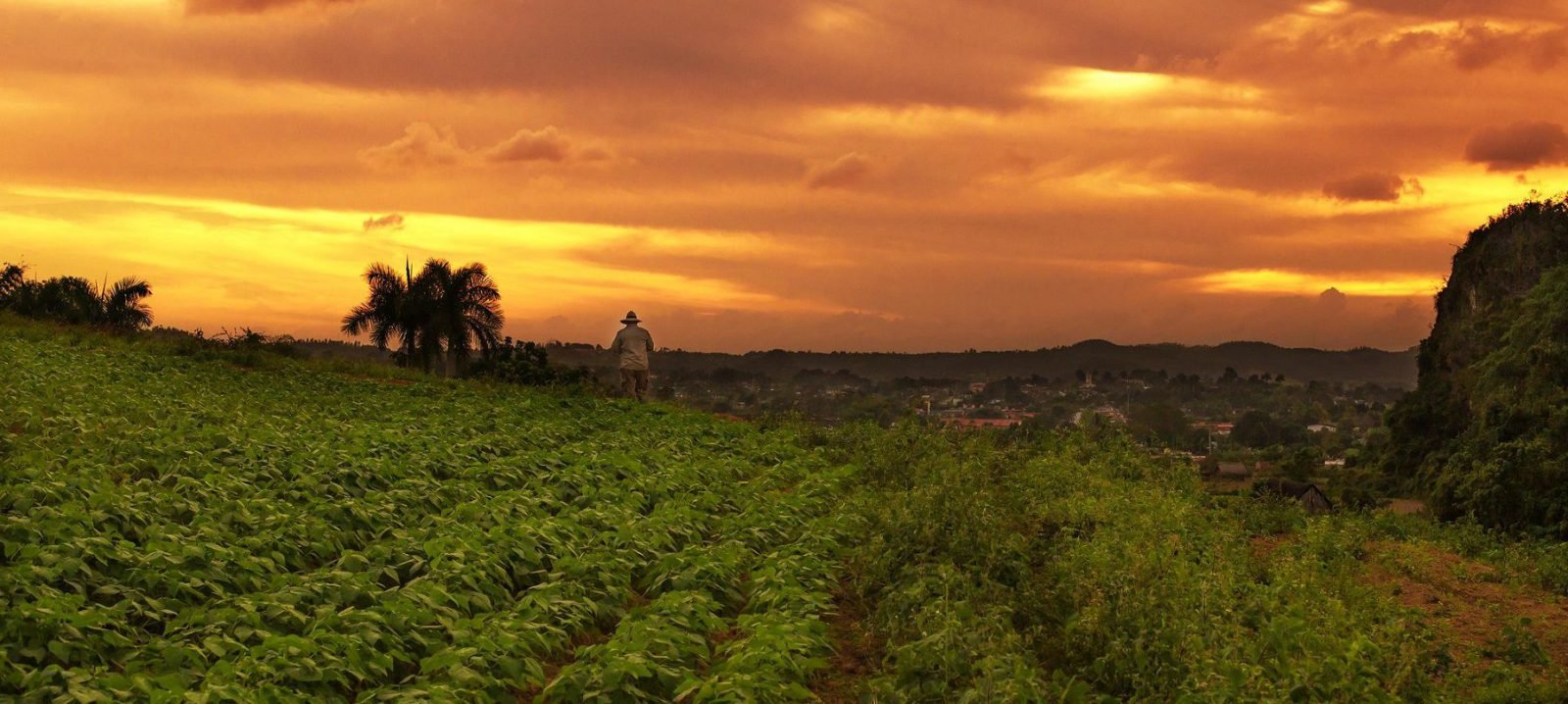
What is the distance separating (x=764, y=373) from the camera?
87.4 meters

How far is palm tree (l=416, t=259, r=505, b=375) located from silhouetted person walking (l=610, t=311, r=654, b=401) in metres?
13.5

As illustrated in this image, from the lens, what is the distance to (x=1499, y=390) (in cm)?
4162

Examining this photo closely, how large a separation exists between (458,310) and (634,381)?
14532mm

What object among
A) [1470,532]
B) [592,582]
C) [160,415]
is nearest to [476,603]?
[592,582]

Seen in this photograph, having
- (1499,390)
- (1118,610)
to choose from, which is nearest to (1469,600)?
(1118,610)

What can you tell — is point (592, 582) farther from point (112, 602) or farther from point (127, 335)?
point (127, 335)

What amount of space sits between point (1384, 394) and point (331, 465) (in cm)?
13531

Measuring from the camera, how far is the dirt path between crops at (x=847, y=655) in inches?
391

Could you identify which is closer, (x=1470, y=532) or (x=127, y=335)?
(x=1470, y=532)

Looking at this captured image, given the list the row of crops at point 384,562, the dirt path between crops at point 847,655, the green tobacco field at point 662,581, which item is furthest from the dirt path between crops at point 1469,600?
the row of crops at point 384,562

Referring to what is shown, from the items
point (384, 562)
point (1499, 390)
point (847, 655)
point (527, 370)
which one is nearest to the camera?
point (847, 655)

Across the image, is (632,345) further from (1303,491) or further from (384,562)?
(1303,491)

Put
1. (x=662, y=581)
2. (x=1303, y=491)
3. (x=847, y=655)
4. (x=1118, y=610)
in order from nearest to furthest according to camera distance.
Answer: (x=1118, y=610), (x=847, y=655), (x=662, y=581), (x=1303, y=491)

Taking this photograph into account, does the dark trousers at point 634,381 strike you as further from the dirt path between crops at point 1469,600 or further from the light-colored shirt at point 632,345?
the dirt path between crops at point 1469,600
